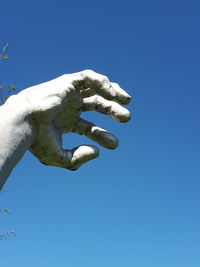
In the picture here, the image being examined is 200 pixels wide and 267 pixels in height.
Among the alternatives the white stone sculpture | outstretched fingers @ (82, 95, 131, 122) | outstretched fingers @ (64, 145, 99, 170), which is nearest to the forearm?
the white stone sculpture

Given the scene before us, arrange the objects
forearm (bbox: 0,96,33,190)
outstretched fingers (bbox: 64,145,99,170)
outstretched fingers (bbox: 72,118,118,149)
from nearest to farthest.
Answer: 1. forearm (bbox: 0,96,33,190)
2. outstretched fingers (bbox: 64,145,99,170)
3. outstretched fingers (bbox: 72,118,118,149)

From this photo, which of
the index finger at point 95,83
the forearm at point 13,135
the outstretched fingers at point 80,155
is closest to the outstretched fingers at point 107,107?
the index finger at point 95,83

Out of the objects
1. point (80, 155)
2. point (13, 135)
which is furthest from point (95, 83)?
point (13, 135)

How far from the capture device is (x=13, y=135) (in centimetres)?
309

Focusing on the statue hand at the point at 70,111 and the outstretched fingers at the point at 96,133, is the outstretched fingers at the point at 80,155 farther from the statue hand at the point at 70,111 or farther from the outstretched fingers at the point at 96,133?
the outstretched fingers at the point at 96,133

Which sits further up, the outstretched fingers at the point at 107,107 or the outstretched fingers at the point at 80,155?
the outstretched fingers at the point at 107,107

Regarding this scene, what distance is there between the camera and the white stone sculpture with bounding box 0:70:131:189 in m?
3.12

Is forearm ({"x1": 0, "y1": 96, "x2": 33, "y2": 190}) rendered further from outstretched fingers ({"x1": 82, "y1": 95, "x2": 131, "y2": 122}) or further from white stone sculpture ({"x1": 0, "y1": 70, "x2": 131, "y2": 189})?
outstretched fingers ({"x1": 82, "y1": 95, "x2": 131, "y2": 122})

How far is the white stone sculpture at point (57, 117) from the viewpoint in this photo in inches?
123

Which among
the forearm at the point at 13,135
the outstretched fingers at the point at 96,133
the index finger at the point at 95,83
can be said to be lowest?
the forearm at the point at 13,135

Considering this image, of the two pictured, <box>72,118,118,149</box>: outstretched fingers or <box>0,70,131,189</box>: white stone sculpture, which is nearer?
<box>0,70,131,189</box>: white stone sculpture

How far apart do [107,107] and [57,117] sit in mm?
435

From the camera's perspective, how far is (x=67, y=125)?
11.7ft

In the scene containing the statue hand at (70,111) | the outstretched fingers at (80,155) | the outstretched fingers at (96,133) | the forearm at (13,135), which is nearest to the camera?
the forearm at (13,135)
